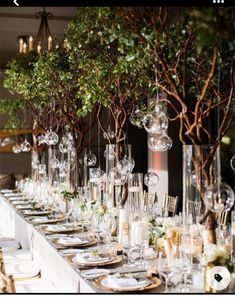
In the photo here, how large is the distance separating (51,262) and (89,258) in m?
0.67

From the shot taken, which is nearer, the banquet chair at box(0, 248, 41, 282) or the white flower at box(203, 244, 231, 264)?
the white flower at box(203, 244, 231, 264)

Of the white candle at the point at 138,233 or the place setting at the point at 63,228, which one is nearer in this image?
the white candle at the point at 138,233

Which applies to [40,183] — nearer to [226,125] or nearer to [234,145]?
[234,145]

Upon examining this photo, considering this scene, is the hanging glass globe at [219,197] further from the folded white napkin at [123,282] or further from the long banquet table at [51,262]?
the folded white napkin at [123,282]

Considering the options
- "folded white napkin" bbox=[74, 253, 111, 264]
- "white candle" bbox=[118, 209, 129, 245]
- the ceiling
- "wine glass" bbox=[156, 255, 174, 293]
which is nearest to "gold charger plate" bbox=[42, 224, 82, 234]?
"white candle" bbox=[118, 209, 129, 245]

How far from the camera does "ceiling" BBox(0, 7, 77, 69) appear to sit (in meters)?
6.61

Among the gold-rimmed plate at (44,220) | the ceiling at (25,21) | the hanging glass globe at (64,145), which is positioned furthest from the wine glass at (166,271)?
the ceiling at (25,21)

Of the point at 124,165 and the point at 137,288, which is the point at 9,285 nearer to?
the point at 137,288

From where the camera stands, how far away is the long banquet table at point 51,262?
2564 mm

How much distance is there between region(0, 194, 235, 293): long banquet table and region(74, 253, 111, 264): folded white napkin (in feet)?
0.19

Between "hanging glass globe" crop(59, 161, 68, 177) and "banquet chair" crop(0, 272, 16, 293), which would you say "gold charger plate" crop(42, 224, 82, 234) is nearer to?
"banquet chair" crop(0, 272, 16, 293)

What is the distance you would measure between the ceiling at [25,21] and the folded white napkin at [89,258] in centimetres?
439

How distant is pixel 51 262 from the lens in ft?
11.3
